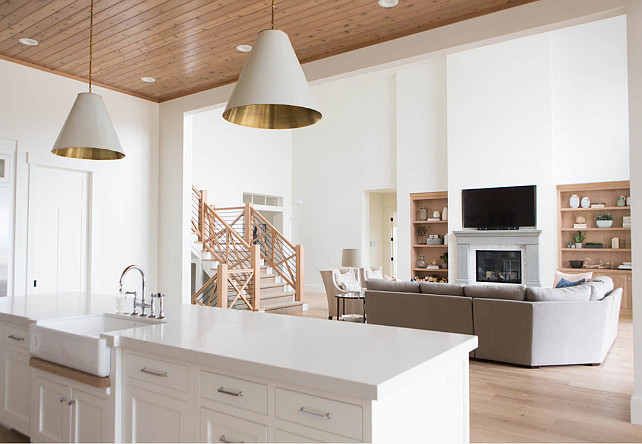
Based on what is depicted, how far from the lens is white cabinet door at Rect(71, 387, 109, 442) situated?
2367 millimetres

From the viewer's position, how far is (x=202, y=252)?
364 inches

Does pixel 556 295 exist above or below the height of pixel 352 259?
below

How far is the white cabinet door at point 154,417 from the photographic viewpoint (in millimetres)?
2072

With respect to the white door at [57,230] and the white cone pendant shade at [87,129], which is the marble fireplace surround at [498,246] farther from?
the white cone pendant shade at [87,129]

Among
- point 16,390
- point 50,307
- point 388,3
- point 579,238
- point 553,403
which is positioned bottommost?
point 553,403

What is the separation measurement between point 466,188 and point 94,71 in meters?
6.95

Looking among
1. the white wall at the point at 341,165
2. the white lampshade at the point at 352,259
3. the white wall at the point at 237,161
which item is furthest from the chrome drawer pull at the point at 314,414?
the white wall at the point at 341,165

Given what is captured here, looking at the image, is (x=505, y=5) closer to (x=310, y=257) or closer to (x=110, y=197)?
(x=110, y=197)

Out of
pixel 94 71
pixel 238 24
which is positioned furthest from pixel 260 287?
pixel 238 24

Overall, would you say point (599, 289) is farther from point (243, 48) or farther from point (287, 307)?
point (287, 307)

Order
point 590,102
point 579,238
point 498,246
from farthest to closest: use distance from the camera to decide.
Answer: point 498,246 → point 579,238 → point 590,102

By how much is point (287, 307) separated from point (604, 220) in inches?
234

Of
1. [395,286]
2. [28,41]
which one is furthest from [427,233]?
[28,41]

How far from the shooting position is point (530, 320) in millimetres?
4945
